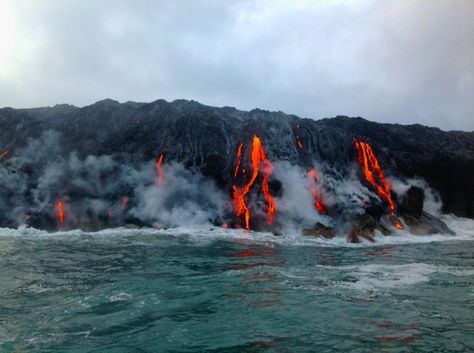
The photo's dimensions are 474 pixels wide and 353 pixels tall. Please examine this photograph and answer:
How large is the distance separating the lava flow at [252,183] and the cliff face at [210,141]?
915mm

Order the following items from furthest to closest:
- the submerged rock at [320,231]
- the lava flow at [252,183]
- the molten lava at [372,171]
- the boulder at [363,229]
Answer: the molten lava at [372,171] → the lava flow at [252,183] → the submerged rock at [320,231] → the boulder at [363,229]

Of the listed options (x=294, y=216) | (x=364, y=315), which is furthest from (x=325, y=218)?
(x=364, y=315)

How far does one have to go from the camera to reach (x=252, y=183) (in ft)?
140

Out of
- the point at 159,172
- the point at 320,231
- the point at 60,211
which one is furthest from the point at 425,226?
the point at 60,211

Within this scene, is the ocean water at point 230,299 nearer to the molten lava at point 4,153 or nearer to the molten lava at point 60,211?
the molten lava at point 60,211

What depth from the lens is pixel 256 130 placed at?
4900 centimetres

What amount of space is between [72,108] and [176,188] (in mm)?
20873

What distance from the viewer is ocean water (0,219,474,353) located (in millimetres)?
11445

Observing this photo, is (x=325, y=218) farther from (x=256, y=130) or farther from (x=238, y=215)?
(x=256, y=130)

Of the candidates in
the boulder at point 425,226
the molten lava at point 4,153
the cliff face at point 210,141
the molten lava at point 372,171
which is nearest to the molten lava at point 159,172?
the cliff face at point 210,141

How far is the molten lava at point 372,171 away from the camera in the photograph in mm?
44297

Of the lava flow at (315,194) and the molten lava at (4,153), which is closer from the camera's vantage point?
the lava flow at (315,194)

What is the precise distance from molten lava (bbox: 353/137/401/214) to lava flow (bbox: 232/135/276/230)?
11.5 metres

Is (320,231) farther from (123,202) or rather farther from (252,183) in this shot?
(123,202)
